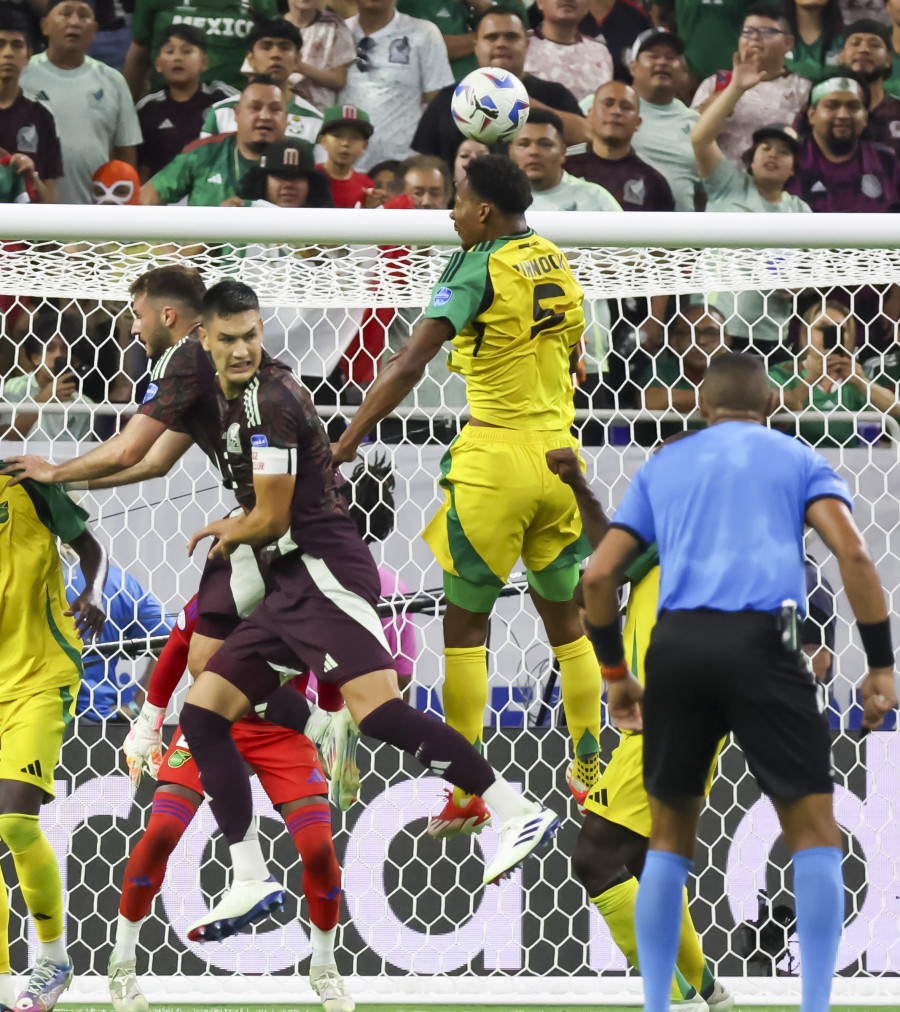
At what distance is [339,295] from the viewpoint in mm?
5652

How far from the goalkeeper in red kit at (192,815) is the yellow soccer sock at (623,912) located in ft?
2.93

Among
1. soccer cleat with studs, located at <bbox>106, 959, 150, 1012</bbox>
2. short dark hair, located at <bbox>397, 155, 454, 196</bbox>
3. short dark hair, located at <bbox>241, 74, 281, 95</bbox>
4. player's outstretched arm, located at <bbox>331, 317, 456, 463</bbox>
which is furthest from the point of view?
short dark hair, located at <bbox>241, 74, 281, 95</bbox>

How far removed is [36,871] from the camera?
4453 millimetres

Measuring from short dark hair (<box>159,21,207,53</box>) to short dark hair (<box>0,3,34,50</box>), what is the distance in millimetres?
755

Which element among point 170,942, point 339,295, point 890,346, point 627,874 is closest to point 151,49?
point 339,295

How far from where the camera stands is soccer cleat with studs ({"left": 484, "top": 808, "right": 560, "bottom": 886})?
4070mm

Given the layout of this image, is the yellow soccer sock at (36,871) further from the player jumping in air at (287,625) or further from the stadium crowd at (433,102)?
the stadium crowd at (433,102)

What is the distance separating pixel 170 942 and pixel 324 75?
17.1 feet

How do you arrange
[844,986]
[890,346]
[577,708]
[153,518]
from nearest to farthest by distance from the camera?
[577,708], [844,986], [153,518], [890,346]

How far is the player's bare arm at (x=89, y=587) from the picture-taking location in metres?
4.66

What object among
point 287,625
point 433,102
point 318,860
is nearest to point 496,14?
point 433,102

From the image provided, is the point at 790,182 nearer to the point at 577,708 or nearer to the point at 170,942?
the point at 577,708

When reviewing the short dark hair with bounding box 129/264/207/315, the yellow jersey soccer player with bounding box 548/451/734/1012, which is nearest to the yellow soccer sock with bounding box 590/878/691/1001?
the yellow jersey soccer player with bounding box 548/451/734/1012

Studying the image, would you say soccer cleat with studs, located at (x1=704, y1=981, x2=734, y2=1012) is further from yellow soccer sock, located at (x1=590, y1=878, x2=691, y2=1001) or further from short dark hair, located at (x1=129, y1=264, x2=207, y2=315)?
short dark hair, located at (x1=129, y1=264, x2=207, y2=315)
